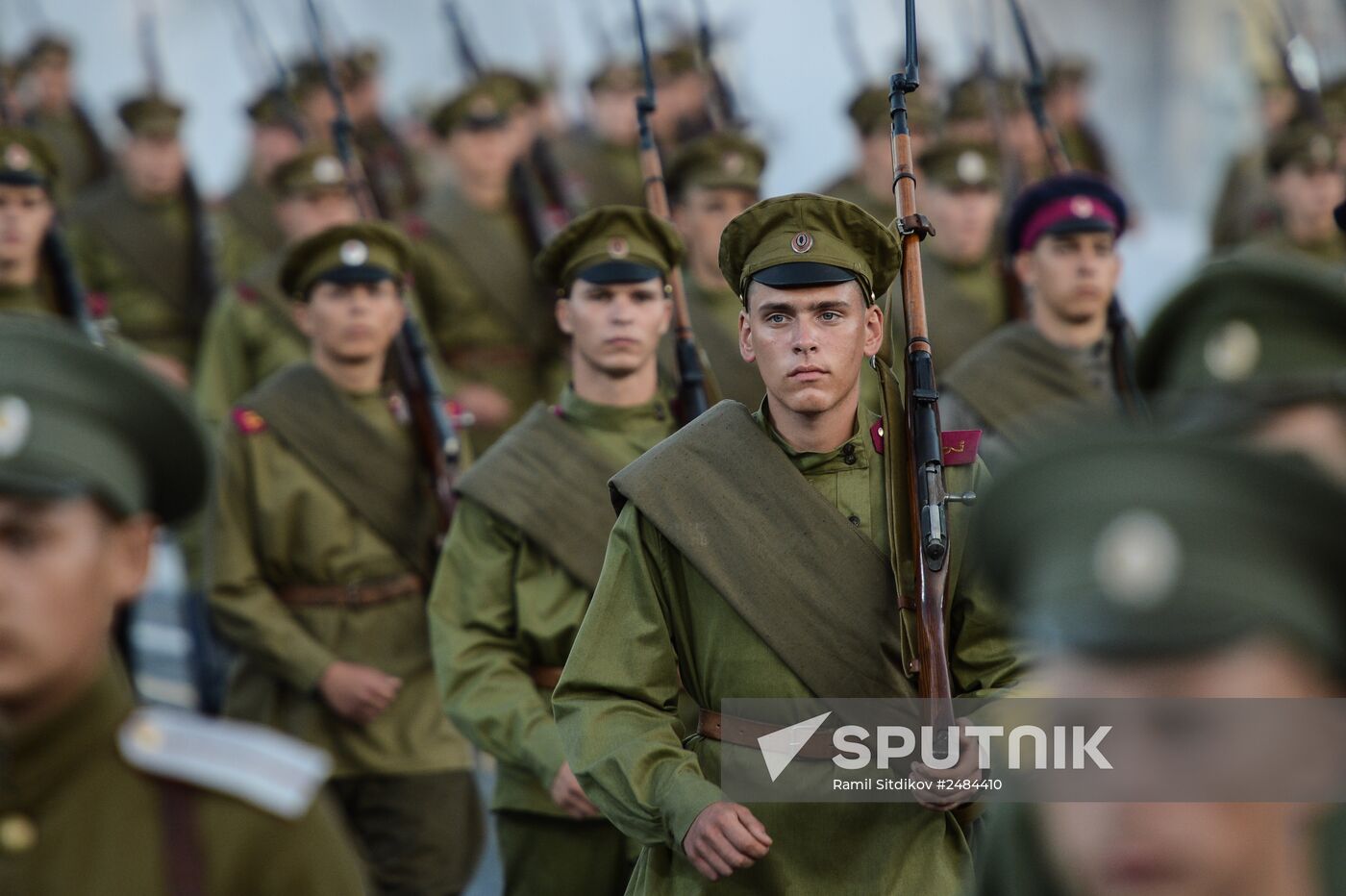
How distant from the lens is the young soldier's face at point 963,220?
8.43m

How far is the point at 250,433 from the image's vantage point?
626 cm

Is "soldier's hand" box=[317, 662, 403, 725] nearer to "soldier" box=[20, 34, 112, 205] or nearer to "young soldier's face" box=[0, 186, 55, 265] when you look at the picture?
"young soldier's face" box=[0, 186, 55, 265]

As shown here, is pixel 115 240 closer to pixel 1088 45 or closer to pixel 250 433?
pixel 250 433

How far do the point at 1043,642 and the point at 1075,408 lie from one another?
14.2 feet

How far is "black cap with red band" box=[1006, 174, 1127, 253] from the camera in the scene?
271 inches

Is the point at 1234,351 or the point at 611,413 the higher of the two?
the point at 611,413

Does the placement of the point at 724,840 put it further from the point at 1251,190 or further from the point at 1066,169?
the point at 1251,190

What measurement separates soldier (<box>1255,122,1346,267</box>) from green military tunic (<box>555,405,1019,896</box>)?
5.75m

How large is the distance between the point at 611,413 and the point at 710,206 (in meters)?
2.73

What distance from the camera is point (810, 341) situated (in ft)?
13.8

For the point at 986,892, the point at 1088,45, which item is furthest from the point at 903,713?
the point at 1088,45

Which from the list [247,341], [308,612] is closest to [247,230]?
[247,341]

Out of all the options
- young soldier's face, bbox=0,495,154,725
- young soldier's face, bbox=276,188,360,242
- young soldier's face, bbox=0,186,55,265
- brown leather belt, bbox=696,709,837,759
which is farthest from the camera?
young soldier's face, bbox=276,188,360,242

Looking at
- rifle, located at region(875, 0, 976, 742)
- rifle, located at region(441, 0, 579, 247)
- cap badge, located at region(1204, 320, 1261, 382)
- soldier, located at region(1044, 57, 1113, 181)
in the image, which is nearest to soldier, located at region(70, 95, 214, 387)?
rifle, located at region(441, 0, 579, 247)
